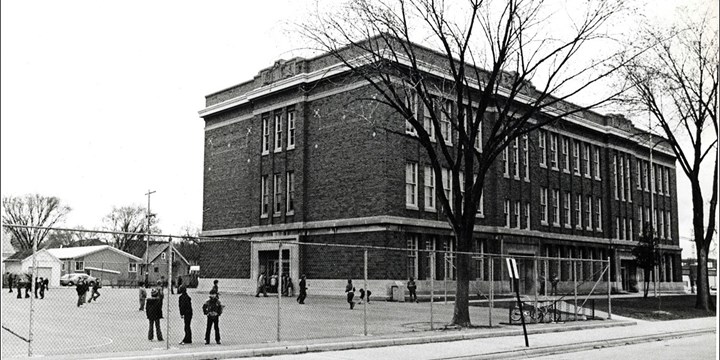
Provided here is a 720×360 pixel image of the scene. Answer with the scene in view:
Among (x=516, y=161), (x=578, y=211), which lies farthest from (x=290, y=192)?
(x=578, y=211)

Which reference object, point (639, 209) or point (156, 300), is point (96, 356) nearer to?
point (156, 300)

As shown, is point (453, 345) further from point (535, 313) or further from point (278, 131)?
point (278, 131)

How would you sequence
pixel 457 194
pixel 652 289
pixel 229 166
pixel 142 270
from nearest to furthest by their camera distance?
pixel 142 270 < pixel 457 194 < pixel 229 166 < pixel 652 289

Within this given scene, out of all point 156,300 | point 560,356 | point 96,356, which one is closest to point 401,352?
point 560,356

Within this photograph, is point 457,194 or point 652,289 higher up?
point 457,194

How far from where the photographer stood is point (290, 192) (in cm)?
4572

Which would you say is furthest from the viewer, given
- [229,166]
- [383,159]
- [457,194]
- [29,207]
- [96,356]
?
[29,207]

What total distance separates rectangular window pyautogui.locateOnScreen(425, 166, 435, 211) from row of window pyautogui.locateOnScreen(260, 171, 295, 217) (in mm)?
8168

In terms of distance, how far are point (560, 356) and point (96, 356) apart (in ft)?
34.7

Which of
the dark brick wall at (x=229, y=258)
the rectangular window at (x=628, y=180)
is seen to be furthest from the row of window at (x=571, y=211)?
the dark brick wall at (x=229, y=258)

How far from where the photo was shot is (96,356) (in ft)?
49.2

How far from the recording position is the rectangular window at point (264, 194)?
47.3 meters

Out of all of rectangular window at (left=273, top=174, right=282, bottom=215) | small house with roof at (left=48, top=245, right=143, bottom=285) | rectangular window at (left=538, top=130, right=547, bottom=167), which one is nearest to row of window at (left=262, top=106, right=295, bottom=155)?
rectangular window at (left=273, top=174, right=282, bottom=215)

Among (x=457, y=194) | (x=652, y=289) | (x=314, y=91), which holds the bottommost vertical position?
(x=652, y=289)
